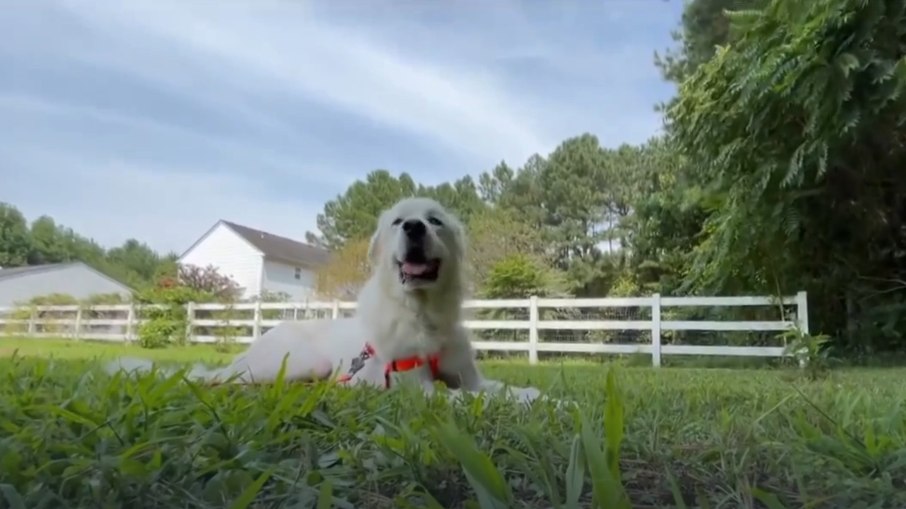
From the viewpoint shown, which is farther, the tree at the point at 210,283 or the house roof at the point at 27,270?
the tree at the point at 210,283

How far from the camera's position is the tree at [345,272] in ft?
6.89

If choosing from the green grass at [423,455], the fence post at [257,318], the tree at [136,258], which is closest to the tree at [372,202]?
the tree at [136,258]

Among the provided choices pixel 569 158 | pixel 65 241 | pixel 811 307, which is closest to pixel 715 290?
pixel 811 307

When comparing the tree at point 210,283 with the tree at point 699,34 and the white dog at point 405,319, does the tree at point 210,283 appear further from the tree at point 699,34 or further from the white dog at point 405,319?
the tree at point 699,34

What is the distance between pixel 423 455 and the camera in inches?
17.2

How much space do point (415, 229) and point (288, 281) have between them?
226 cm

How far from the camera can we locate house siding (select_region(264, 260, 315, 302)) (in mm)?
3502

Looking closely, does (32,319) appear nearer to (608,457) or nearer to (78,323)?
(78,323)

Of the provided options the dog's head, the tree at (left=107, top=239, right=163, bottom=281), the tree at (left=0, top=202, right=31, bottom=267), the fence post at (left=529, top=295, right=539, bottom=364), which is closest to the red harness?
the dog's head

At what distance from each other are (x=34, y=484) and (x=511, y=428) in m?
0.35

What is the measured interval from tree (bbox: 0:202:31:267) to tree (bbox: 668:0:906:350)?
2754 millimetres

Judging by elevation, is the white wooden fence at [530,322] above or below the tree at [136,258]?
below

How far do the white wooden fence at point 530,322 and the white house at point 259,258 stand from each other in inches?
4.7

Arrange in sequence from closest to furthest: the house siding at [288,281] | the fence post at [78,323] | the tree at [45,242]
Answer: the tree at [45,242], the fence post at [78,323], the house siding at [288,281]
